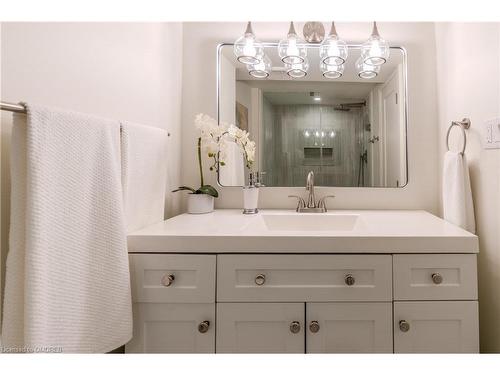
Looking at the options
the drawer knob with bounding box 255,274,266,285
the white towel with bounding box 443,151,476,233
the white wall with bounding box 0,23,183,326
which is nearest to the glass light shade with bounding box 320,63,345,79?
the white towel with bounding box 443,151,476,233

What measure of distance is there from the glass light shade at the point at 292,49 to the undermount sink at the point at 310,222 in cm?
83

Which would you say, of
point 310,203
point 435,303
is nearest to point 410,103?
point 310,203

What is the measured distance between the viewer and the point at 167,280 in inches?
32.1

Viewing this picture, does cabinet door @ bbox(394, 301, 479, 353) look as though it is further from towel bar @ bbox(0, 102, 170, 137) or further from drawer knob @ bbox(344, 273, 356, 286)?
towel bar @ bbox(0, 102, 170, 137)

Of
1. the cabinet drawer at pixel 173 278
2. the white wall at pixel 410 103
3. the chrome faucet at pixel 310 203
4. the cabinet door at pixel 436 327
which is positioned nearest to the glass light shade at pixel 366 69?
the white wall at pixel 410 103

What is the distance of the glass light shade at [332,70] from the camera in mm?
1381

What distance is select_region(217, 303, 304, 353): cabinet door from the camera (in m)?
0.82

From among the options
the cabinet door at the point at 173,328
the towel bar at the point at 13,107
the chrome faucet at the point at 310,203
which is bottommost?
the cabinet door at the point at 173,328

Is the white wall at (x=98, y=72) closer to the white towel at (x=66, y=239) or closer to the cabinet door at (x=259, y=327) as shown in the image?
the white towel at (x=66, y=239)

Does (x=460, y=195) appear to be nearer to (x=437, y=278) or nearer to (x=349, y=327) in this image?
(x=437, y=278)

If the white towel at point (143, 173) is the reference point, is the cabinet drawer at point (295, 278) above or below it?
below

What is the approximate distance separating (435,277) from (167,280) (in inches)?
33.0

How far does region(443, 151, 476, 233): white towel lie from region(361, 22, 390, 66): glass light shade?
629 millimetres
